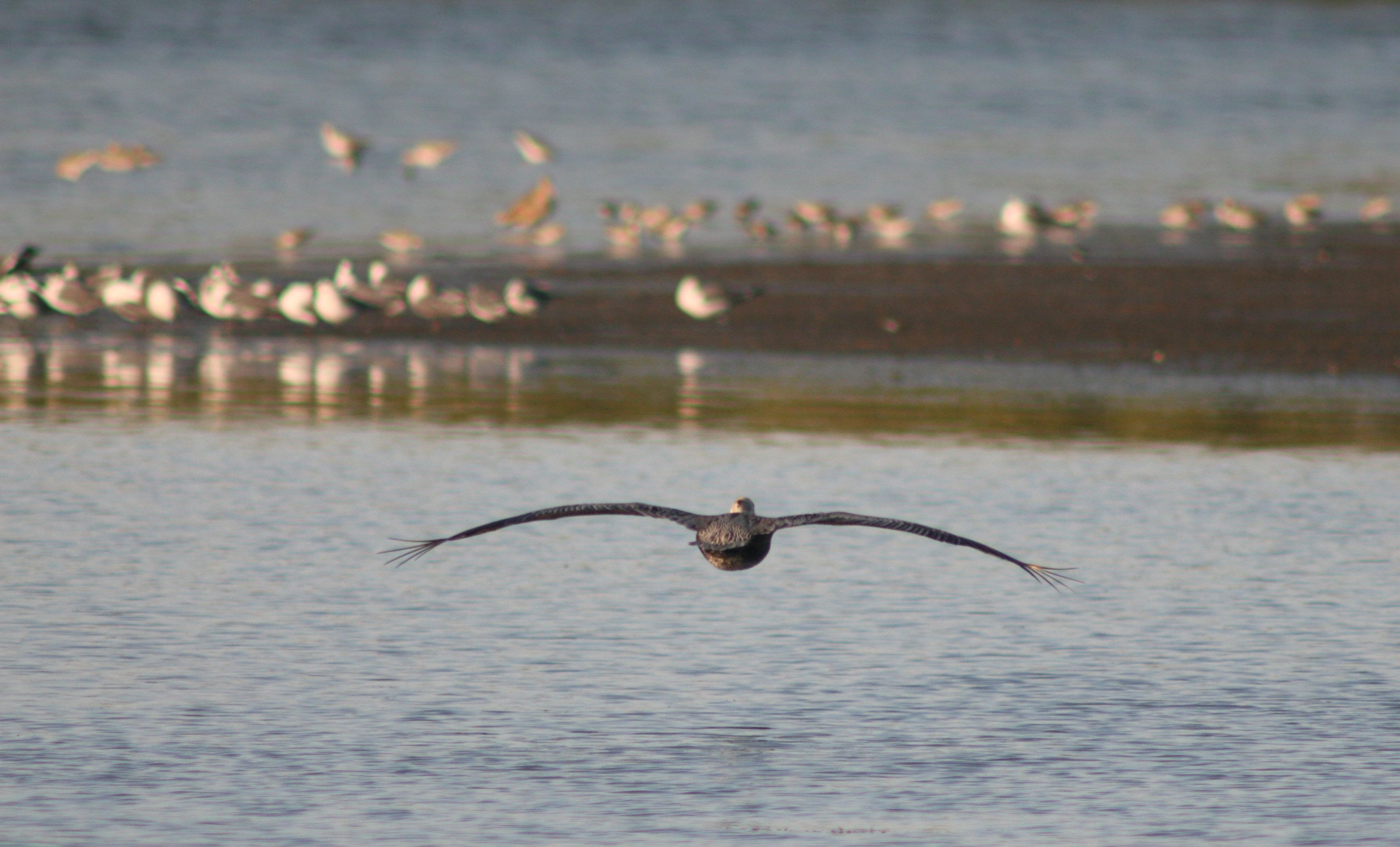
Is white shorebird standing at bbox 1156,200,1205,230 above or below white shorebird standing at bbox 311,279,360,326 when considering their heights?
above

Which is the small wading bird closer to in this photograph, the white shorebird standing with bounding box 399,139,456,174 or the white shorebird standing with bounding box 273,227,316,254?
the white shorebird standing with bounding box 273,227,316,254

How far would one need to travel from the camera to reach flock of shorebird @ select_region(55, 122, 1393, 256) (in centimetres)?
2906

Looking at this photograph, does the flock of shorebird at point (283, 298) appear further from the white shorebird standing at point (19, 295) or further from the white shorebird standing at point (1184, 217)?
the white shorebird standing at point (1184, 217)

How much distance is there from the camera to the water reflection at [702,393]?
691 inches

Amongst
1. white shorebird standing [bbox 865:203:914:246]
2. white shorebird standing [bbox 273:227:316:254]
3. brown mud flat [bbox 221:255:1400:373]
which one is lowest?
brown mud flat [bbox 221:255:1400:373]

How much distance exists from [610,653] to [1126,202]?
24.0 metres

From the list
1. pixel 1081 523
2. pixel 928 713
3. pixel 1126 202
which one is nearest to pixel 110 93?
pixel 1126 202

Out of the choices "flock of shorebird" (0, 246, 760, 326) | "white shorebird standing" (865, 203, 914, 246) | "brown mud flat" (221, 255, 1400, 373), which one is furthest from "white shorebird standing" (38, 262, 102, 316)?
"white shorebird standing" (865, 203, 914, 246)

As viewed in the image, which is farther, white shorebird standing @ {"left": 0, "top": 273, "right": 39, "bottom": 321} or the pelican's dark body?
white shorebird standing @ {"left": 0, "top": 273, "right": 39, "bottom": 321}

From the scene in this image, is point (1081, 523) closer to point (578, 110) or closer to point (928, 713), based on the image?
point (928, 713)

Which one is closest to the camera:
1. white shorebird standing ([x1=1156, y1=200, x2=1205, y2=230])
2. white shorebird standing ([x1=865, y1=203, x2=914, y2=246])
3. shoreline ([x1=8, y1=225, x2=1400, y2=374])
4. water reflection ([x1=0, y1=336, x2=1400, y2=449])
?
water reflection ([x1=0, y1=336, x2=1400, y2=449])

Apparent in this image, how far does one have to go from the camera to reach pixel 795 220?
30.1 metres

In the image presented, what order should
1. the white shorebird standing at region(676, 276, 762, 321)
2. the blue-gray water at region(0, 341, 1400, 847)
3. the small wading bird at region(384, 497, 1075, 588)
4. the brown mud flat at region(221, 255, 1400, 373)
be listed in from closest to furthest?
the blue-gray water at region(0, 341, 1400, 847) < the small wading bird at region(384, 497, 1075, 588) < the brown mud flat at region(221, 255, 1400, 373) < the white shorebird standing at region(676, 276, 762, 321)

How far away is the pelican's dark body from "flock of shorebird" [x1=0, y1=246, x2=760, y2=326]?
42.2 feet
